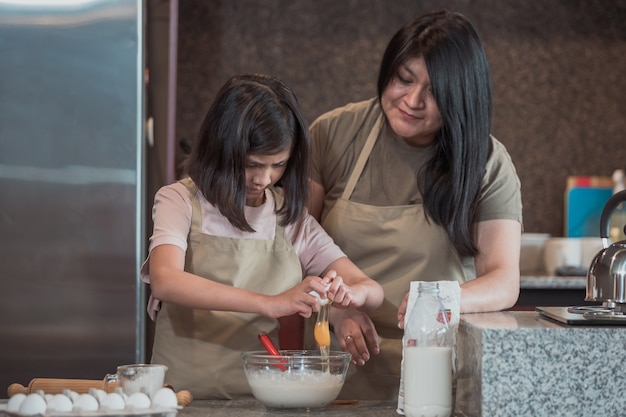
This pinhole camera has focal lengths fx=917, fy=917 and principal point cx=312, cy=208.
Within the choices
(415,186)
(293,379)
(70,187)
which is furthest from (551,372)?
(70,187)

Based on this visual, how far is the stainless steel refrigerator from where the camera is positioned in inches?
97.2

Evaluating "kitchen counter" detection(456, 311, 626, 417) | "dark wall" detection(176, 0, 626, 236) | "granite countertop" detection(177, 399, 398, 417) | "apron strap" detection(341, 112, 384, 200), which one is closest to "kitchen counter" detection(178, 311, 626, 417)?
"kitchen counter" detection(456, 311, 626, 417)

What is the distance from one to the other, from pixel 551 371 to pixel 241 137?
0.73m

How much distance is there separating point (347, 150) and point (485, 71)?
354mm

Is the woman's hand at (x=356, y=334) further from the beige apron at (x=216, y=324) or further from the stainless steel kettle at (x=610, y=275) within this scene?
the stainless steel kettle at (x=610, y=275)

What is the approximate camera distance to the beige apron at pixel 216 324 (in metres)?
1.72

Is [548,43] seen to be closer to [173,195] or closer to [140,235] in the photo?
[140,235]

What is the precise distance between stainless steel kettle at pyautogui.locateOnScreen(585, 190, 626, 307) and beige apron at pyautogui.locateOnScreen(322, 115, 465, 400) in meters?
0.60

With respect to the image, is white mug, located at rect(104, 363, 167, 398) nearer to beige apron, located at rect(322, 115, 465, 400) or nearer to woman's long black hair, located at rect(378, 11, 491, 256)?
beige apron, located at rect(322, 115, 465, 400)

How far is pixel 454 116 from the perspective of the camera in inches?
72.7

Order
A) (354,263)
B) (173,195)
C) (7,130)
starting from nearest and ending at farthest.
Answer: (173,195)
(354,263)
(7,130)

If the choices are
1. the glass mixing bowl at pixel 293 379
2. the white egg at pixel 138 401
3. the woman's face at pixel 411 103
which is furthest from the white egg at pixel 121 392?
the woman's face at pixel 411 103

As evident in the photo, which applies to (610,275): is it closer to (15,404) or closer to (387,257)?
(387,257)

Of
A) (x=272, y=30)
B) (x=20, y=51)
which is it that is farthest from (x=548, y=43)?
(x=20, y=51)
